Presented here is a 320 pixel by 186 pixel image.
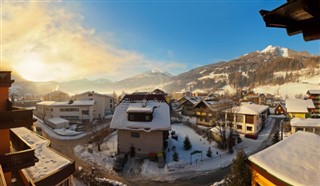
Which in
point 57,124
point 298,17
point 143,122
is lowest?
point 57,124

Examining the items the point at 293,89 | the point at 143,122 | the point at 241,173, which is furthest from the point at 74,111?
the point at 293,89

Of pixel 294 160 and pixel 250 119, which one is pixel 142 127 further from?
pixel 250 119

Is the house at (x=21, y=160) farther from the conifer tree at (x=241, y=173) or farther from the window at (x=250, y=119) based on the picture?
the window at (x=250, y=119)

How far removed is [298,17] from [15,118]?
11.8m

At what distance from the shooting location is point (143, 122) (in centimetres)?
2642

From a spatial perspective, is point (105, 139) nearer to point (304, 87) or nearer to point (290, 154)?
point (290, 154)

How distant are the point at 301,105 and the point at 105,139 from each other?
42.8m

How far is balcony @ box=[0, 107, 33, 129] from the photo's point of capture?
32.9ft

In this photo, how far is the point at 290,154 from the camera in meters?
9.01

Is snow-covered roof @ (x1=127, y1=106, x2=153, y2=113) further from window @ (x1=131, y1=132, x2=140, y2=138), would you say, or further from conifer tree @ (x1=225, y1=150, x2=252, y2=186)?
conifer tree @ (x1=225, y1=150, x2=252, y2=186)

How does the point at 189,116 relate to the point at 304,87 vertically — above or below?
below

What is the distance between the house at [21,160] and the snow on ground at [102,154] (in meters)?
9.96

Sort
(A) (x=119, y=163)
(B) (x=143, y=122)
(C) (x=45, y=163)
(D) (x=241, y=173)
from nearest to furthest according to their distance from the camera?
(D) (x=241, y=173) < (C) (x=45, y=163) < (A) (x=119, y=163) < (B) (x=143, y=122)

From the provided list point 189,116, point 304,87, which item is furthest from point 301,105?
point 304,87
